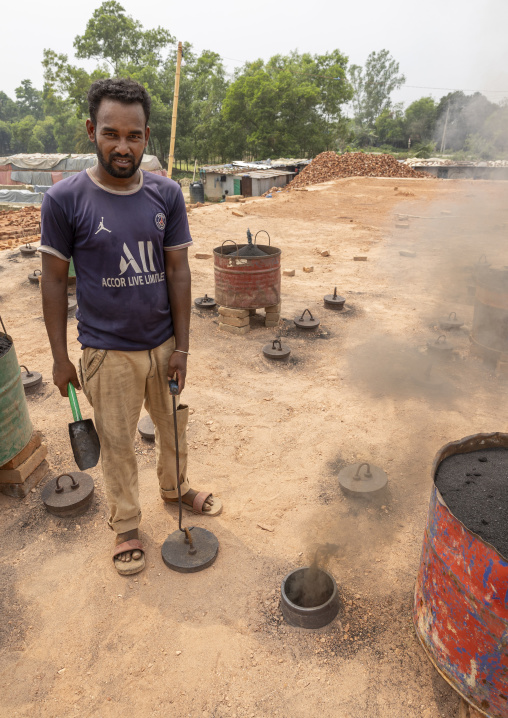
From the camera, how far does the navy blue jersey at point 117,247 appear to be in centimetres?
219

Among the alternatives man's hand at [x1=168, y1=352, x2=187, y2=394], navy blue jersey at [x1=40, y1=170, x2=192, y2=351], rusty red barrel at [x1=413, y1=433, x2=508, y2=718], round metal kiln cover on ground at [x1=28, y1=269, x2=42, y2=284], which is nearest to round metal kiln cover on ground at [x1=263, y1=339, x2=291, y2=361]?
man's hand at [x1=168, y1=352, x2=187, y2=394]

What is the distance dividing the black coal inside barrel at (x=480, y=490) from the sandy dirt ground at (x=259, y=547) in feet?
2.92

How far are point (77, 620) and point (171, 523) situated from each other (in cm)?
83

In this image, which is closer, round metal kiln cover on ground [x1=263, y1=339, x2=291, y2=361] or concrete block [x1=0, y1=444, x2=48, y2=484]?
concrete block [x1=0, y1=444, x2=48, y2=484]

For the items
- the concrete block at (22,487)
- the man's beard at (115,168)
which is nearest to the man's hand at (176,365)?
the man's beard at (115,168)

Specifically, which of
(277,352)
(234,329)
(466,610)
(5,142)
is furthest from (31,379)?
(5,142)

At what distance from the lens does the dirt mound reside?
1013 inches

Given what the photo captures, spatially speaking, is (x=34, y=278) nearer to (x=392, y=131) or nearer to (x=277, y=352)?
(x=277, y=352)

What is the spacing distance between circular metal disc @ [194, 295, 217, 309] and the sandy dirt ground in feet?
1.39

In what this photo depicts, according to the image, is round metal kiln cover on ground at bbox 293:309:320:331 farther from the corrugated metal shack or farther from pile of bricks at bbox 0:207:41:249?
the corrugated metal shack

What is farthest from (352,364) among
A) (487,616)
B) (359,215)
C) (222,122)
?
(222,122)

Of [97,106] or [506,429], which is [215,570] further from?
[506,429]

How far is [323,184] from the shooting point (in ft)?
77.2

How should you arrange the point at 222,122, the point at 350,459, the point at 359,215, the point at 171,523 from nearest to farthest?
the point at 171,523 < the point at 350,459 < the point at 359,215 < the point at 222,122
